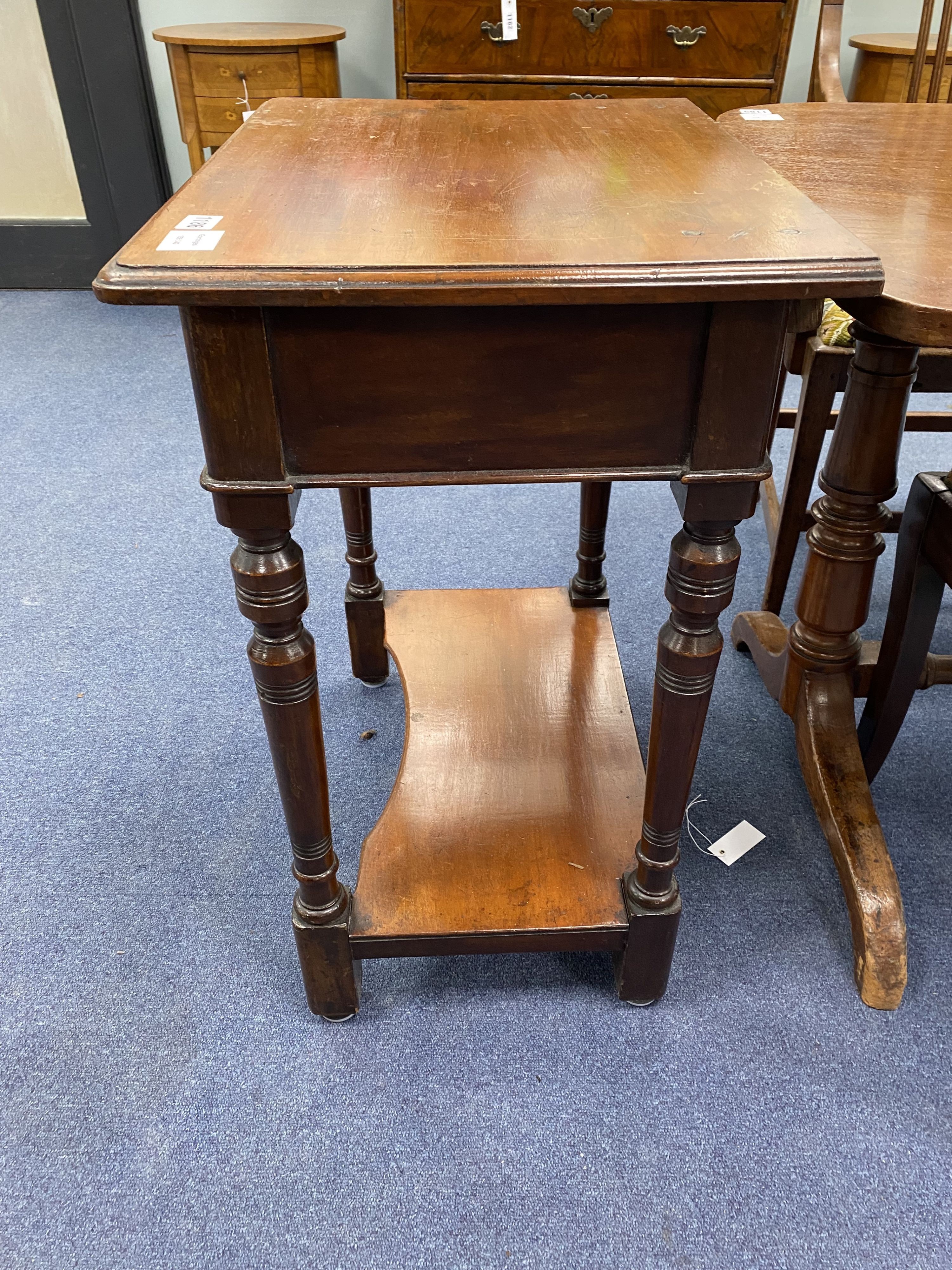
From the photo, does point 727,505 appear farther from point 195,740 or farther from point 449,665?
point 195,740

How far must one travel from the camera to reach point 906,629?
3.81 feet

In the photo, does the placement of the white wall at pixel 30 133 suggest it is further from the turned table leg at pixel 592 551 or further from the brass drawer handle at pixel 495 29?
the turned table leg at pixel 592 551

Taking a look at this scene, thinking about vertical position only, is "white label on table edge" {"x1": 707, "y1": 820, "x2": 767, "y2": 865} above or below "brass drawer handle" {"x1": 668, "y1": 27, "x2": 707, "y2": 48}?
below

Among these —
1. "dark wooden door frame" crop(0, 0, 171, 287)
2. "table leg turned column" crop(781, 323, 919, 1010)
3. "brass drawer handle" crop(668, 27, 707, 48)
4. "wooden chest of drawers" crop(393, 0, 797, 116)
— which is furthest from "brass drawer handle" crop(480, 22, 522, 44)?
"table leg turned column" crop(781, 323, 919, 1010)

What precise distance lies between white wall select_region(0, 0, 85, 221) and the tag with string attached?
300cm

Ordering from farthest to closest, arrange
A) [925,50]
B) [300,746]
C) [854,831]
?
[925,50]
[854,831]
[300,746]

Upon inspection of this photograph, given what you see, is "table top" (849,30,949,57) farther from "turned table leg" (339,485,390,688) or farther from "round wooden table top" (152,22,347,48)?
"turned table leg" (339,485,390,688)

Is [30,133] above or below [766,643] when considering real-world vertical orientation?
above

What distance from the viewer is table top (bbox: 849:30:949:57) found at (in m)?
2.36

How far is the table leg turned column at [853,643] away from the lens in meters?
1.09

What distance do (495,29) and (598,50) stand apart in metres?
0.26

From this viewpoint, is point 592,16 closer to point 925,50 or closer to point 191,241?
point 925,50

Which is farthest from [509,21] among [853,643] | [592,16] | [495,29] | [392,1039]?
[392,1039]

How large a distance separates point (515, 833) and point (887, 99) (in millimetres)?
→ 2371
